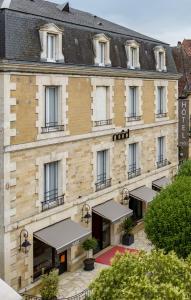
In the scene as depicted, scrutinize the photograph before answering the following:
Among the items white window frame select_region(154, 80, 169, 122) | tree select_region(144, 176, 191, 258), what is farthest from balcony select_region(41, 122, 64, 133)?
white window frame select_region(154, 80, 169, 122)

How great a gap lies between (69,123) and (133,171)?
691cm

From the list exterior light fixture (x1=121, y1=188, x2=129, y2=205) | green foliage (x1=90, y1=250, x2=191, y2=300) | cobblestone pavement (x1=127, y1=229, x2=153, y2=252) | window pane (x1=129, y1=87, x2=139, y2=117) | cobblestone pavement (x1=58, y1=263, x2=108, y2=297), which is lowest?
cobblestone pavement (x1=58, y1=263, x2=108, y2=297)

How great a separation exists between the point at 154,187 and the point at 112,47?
9.54 m

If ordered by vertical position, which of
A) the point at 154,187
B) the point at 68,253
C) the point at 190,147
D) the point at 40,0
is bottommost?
the point at 68,253

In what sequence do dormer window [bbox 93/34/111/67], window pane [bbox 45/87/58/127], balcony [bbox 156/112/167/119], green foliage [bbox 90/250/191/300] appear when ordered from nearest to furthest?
green foliage [bbox 90/250/191/300] → window pane [bbox 45/87/58/127] → dormer window [bbox 93/34/111/67] → balcony [bbox 156/112/167/119]

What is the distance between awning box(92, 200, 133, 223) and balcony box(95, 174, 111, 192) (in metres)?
0.84

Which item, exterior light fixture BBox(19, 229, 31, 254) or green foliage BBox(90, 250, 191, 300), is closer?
green foliage BBox(90, 250, 191, 300)

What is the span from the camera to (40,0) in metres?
24.6

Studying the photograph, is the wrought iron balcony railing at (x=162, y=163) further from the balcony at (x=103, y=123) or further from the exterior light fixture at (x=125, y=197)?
the balcony at (x=103, y=123)

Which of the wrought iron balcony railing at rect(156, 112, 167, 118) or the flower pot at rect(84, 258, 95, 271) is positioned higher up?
the wrought iron balcony railing at rect(156, 112, 167, 118)

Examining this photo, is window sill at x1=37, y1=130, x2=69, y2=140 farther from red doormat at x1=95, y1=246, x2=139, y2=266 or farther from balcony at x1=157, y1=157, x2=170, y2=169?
balcony at x1=157, y1=157, x2=170, y2=169

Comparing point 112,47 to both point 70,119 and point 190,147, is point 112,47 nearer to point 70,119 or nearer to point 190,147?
point 70,119

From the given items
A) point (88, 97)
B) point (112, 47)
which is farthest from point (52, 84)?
point (112, 47)

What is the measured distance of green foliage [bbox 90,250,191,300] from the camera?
32.8 feet
